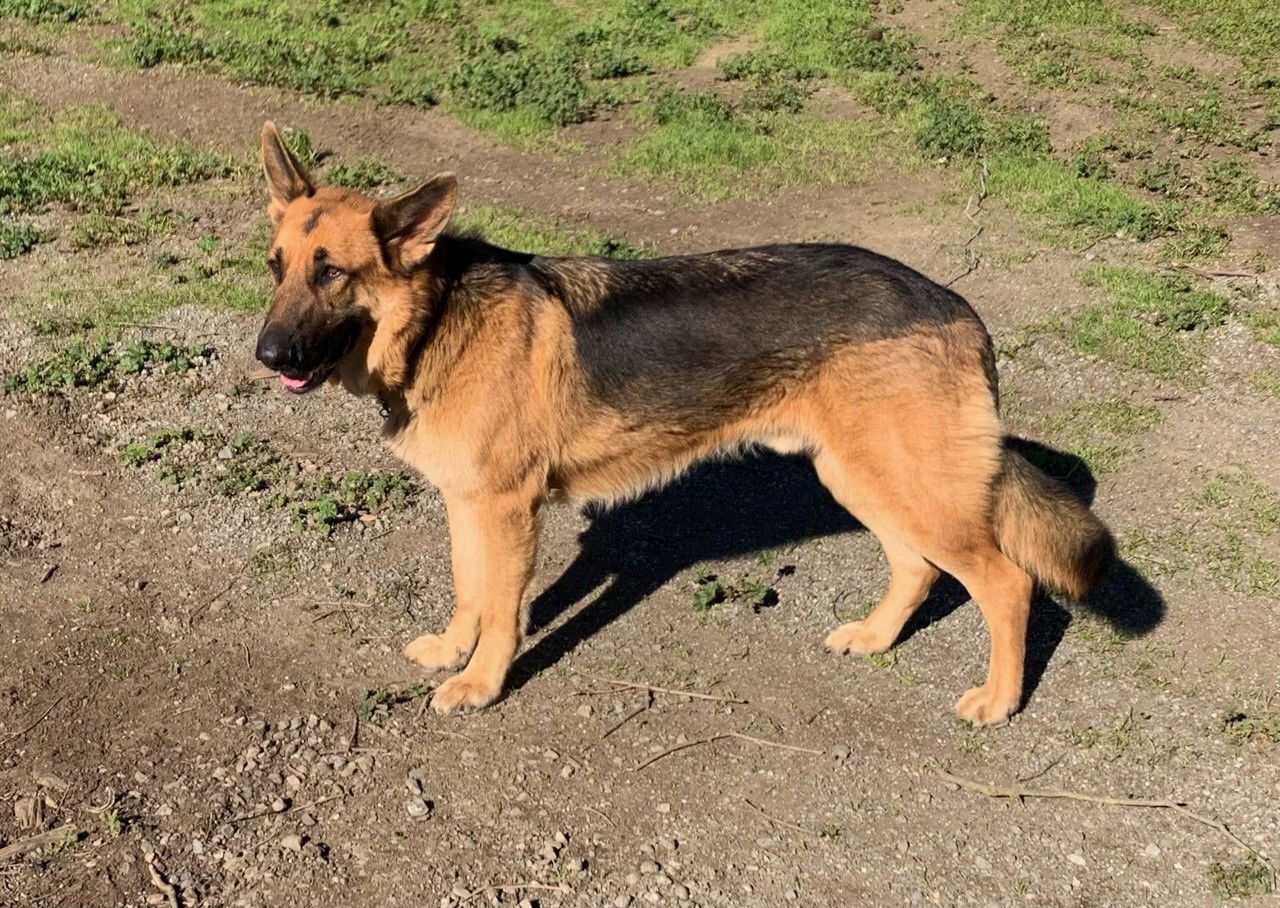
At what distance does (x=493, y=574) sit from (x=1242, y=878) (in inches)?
121

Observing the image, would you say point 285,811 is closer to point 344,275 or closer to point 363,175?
point 344,275

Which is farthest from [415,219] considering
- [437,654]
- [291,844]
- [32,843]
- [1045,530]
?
[1045,530]

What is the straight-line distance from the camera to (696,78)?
12.3 m

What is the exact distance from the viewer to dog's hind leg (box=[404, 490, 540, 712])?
16.8 feet

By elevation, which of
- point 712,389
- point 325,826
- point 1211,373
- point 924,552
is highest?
point 712,389

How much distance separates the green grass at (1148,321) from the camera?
786 centimetres

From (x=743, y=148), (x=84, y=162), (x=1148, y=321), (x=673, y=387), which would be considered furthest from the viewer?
(x=743, y=148)

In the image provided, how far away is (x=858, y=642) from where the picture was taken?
5.65 metres

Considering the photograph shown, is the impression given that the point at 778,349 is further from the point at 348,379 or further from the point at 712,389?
the point at 348,379

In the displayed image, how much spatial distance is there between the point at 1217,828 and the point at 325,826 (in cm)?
339

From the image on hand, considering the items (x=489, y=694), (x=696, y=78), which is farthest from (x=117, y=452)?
(x=696, y=78)

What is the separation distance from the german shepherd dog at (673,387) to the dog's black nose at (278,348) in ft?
0.70

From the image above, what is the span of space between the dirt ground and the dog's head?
57.0 inches

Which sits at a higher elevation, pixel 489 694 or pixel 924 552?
pixel 924 552
